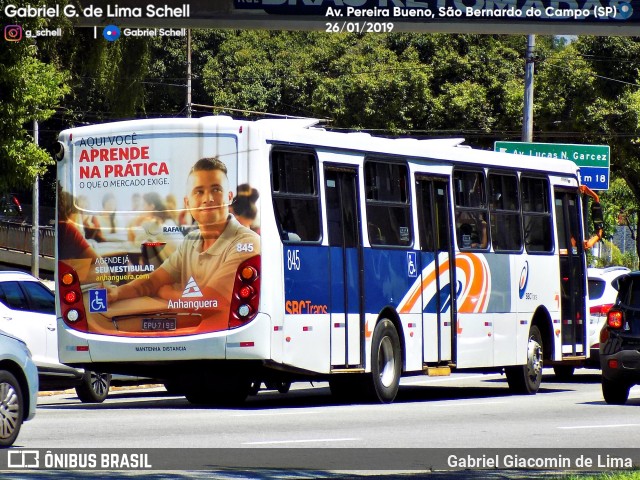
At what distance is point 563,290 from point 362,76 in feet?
96.5

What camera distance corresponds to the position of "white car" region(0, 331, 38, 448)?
11.7 m

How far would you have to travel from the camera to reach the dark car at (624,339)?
1736 cm

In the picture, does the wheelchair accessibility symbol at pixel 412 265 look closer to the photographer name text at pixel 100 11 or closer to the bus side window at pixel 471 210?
the bus side window at pixel 471 210

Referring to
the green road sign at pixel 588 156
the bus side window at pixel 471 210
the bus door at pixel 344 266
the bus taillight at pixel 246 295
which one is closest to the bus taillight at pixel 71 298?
the bus taillight at pixel 246 295

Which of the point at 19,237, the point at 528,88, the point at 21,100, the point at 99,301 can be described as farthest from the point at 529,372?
the point at 19,237

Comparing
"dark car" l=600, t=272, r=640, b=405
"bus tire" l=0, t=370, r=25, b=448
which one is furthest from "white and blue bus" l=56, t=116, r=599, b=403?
"bus tire" l=0, t=370, r=25, b=448

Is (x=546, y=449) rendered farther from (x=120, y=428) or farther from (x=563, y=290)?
(x=563, y=290)

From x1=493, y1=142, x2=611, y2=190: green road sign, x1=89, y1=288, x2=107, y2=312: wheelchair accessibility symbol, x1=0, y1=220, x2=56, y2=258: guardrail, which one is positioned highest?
x1=493, y1=142, x2=611, y2=190: green road sign

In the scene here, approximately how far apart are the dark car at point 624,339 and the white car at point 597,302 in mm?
5534

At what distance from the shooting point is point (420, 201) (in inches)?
737

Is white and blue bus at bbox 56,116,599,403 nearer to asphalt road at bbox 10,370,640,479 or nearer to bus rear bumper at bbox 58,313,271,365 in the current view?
bus rear bumper at bbox 58,313,271,365

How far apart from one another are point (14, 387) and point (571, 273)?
1221 centimetres

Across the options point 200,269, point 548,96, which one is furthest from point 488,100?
point 200,269

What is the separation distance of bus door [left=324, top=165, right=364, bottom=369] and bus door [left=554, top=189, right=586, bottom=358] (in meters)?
5.52
